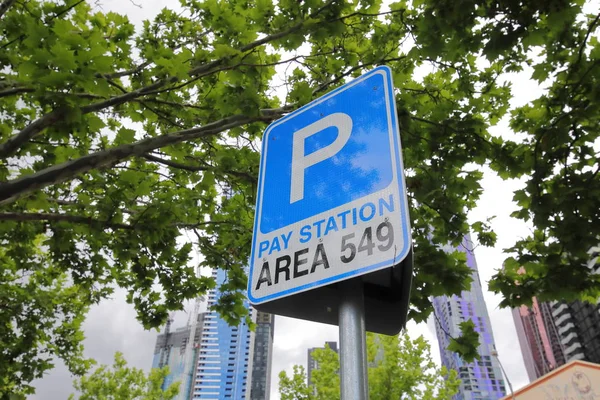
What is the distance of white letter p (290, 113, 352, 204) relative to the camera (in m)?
1.49

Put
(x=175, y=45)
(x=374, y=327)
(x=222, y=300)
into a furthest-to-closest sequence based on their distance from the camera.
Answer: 1. (x=222, y=300)
2. (x=175, y=45)
3. (x=374, y=327)

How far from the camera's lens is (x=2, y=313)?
301 inches

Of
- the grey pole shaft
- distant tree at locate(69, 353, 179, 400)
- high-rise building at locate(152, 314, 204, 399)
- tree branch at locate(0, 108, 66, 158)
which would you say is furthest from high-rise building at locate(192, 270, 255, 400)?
the grey pole shaft

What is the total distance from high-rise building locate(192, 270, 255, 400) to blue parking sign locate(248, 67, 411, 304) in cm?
15739

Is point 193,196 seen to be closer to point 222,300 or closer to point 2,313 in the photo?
point 222,300

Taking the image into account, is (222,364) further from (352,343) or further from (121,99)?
(352,343)

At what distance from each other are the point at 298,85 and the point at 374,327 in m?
3.62

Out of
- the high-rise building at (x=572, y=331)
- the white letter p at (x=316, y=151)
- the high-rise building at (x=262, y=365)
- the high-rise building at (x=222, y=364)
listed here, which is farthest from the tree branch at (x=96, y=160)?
the high-rise building at (x=222, y=364)

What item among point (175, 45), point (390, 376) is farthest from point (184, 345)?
point (175, 45)

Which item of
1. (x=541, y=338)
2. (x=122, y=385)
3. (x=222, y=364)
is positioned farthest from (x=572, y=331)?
(x=222, y=364)

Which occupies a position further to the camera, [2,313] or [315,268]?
[2,313]

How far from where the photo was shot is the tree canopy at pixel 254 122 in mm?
3662

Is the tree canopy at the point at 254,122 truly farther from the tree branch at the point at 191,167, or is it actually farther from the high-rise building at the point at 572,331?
the high-rise building at the point at 572,331

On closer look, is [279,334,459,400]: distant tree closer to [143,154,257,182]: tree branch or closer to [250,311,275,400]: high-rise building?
[143,154,257,182]: tree branch
